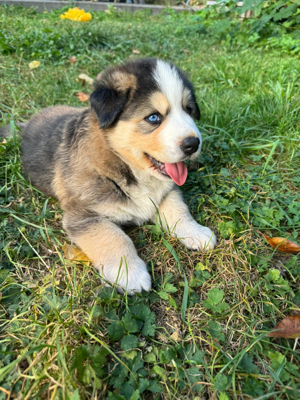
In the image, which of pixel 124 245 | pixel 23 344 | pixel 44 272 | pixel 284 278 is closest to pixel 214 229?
pixel 284 278

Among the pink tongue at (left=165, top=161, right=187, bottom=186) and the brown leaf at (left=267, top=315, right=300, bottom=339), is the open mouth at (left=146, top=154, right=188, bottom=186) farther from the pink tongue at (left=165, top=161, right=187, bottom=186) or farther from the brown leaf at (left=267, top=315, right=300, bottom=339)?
the brown leaf at (left=267, top=315, right=300, bottom=339)

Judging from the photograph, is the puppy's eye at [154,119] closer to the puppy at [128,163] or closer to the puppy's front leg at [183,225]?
the puppy at [128,163]

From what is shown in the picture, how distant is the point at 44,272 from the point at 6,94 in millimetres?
3627

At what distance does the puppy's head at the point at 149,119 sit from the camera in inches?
93.4

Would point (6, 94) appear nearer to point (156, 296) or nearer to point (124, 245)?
point (124, 245)

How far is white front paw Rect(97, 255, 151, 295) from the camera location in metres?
2.07

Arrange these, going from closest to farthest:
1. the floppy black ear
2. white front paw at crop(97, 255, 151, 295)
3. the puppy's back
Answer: white front paw at crop(97, 255, 151, 295) → the floppy black ear → the puppy's back

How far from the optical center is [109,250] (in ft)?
7.43

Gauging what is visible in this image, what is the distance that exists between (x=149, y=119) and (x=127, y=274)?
1.31 m

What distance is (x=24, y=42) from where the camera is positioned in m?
5.81

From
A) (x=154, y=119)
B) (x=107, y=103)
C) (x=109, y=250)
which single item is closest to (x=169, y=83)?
(x=154, y=119)

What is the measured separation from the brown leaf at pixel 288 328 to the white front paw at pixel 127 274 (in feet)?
2.85

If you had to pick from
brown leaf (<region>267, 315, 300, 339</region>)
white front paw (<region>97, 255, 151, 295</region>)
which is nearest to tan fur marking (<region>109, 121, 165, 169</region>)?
white front paw (<region>97, 255, 151, 295</region>)

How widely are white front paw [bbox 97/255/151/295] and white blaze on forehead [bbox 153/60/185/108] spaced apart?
1.38 metres
